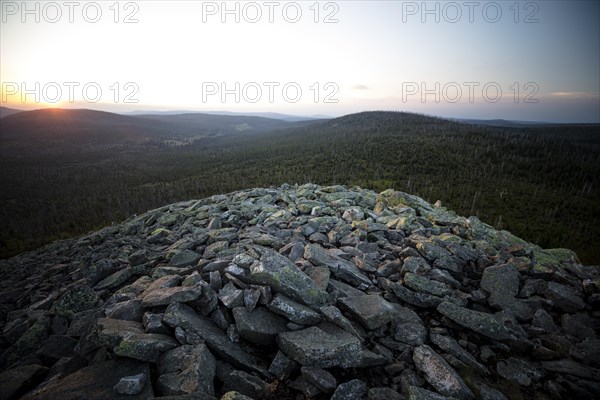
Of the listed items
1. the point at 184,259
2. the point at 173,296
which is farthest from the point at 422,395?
the point at 184,259

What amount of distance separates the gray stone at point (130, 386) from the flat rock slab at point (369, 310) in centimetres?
421

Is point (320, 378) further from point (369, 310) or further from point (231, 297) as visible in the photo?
point (231, 297)

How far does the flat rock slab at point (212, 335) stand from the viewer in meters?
5.08

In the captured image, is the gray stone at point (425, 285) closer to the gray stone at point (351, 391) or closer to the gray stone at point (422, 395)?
the gray stone at point (422, 395)

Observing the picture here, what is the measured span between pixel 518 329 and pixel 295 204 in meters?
9.86

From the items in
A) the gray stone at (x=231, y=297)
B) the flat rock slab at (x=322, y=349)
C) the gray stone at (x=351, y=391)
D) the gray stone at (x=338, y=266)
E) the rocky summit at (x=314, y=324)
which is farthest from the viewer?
the gray stone at (x=338, y=266)

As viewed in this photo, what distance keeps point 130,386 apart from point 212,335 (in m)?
1.49

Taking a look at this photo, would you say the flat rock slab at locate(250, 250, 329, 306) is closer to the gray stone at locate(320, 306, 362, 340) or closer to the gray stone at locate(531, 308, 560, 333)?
the gray stone at locate(320, 306, 362, 340)

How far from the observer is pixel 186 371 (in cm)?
449

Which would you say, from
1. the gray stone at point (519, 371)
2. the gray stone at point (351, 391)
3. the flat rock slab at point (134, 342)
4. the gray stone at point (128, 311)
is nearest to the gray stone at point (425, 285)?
the gray stone at point (519, 371)

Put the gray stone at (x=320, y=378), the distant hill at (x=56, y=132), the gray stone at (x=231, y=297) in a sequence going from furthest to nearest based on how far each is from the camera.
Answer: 1. the distant hill at (x=56, y=132)
2. the gray stone at (x=231, y=297)
3. the gray stone at (x=320, y=378)

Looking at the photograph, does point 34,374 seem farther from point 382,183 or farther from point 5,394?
point 382,183

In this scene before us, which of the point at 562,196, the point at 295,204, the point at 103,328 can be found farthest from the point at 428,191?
the point at 103,328

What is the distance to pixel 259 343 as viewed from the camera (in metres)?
5.54
